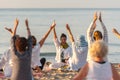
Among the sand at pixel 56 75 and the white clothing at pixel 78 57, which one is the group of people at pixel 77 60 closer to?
the white clothing at pixel 78 57

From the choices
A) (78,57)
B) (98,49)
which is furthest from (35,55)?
(98,49)

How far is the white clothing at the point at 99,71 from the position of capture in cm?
711

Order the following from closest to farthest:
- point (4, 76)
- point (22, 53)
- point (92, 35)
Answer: point (22, 53), point (92, 35), point (4, 76)

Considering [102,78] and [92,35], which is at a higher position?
[92,35]

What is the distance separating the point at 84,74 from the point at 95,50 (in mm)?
409

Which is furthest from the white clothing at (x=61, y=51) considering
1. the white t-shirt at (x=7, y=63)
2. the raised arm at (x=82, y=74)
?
the raised arm at (x=82, y=74)

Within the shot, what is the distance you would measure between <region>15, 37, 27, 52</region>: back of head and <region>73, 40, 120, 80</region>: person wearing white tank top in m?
1.68

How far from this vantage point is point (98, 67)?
716cm

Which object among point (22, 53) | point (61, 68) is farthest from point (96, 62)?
point (61, 68)

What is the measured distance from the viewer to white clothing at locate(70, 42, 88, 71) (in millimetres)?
13703

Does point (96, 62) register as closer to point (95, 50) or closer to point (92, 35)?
point (95, 50)

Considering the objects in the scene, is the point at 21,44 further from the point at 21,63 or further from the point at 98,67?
the point at 98,67

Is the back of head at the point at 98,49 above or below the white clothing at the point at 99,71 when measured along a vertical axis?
above

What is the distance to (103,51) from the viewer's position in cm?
692
